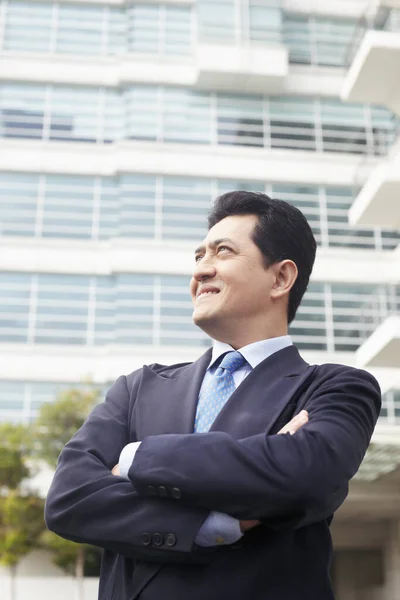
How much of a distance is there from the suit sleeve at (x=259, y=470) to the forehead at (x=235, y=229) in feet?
2.60

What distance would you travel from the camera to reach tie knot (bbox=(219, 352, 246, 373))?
2.58 m

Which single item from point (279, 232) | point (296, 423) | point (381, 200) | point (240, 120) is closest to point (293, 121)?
point (240, 120)

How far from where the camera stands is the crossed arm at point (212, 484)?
2.02 metres

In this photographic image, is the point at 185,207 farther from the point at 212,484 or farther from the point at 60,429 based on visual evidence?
the point at 212,484

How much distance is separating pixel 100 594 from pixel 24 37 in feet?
91.2

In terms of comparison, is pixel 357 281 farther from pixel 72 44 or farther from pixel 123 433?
pixel 123 433

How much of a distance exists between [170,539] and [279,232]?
3.92 feet

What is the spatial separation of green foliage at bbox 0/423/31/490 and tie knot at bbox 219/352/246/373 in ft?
64.0

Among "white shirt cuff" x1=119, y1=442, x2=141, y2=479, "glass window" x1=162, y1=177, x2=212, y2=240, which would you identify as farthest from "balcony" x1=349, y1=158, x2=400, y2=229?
"white shirt cuff" x1=119, y1=442, x2=141, y2=479

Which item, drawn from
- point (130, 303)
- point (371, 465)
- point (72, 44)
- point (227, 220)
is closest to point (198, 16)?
point (72, 44)

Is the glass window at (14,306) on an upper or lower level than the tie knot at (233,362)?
upper

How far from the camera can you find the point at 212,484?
6.61 feet

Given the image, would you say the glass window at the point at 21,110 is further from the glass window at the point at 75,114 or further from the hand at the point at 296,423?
the hand at the point at 296,423

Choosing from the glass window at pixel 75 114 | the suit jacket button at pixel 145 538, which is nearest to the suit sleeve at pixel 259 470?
the suit jacket button at pixel 145 538
